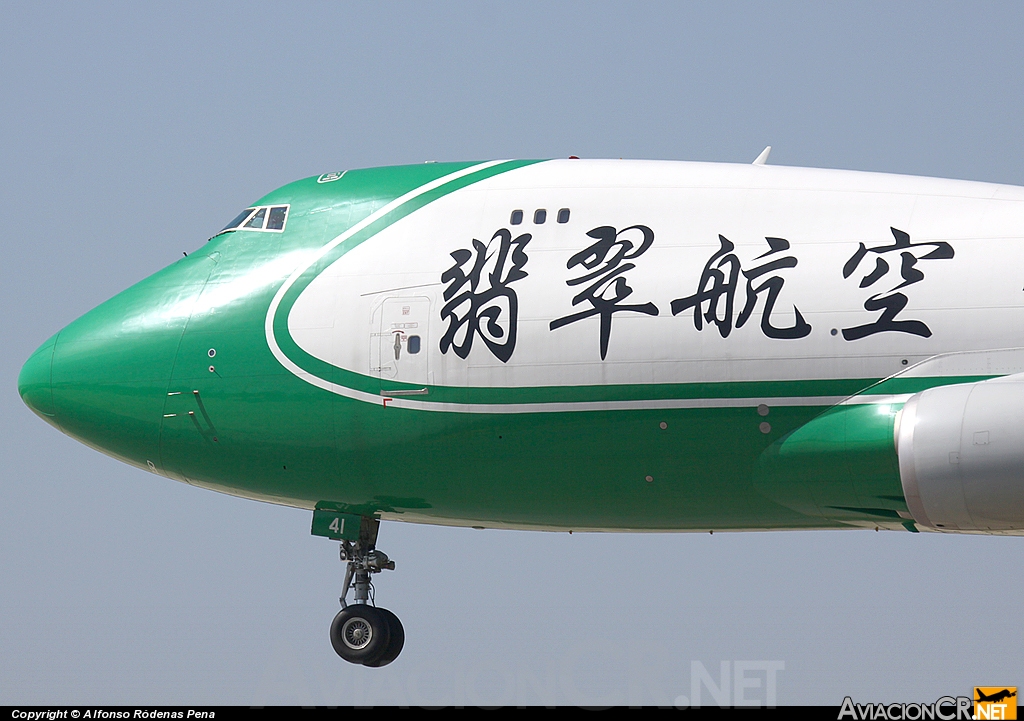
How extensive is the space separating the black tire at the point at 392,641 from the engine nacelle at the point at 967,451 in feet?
24.8

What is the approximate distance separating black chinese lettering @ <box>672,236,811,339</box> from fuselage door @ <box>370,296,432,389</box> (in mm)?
3265

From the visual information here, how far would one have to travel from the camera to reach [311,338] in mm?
20766

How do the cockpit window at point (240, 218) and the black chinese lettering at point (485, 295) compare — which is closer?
the black chinese lettering at point (485, 295)

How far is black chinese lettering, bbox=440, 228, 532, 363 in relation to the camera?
19.8 meters

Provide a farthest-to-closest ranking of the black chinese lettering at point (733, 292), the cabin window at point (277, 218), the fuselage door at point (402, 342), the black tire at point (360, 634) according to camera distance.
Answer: the cabin window at point (277, 218) → the black tire at point (360, 634) → the fuselage door at point (402, 342) → the black chinese lettering at point (733, 292)

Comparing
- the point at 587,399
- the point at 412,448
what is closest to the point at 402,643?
the point at 412,448

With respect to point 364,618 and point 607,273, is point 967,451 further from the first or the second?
point 364,618

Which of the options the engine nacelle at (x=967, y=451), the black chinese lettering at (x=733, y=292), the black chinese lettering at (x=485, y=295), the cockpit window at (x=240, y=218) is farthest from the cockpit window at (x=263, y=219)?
the engine nacelle at (x=967, y=451)

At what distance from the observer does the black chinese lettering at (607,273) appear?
19375mm

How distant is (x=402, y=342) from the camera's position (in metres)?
20.3

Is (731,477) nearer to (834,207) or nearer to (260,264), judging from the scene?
(834,207)

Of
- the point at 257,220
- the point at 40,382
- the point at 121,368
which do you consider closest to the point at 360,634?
the point at 121,368

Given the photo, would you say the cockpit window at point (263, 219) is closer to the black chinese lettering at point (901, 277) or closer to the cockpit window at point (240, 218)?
the cockpit window at point (240, 218)

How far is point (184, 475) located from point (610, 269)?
674 centimetres
